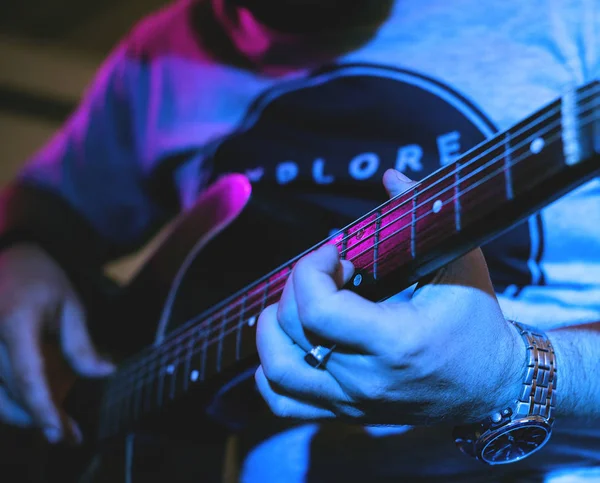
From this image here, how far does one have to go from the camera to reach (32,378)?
2.64 ft

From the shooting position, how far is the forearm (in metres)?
0.47

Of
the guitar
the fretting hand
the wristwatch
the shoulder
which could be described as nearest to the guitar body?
the guitar

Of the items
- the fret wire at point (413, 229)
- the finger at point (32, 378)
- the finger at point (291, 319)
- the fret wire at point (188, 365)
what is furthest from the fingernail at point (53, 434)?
the fret wire at point (413, 229)

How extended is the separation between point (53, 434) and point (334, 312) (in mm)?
612

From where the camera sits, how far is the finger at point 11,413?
2.76 ft

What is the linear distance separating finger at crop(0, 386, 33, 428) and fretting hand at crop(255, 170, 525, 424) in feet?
1.81

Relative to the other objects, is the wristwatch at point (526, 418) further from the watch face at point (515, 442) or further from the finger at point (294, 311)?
the finger at point (294, 311)

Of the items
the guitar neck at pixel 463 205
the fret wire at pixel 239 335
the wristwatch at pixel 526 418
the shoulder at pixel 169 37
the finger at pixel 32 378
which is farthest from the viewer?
the shoulder at pixel 169 37

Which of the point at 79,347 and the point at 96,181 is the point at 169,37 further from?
the point at 79,347

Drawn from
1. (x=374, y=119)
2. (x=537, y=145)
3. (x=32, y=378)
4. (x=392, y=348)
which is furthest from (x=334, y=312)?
(x=32, y=378)

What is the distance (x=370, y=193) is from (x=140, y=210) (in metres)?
0.57

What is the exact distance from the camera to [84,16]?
6.22 feet

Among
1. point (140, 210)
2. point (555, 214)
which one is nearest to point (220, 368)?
point (555, 214)

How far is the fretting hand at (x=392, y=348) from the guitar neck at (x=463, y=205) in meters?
0.02
